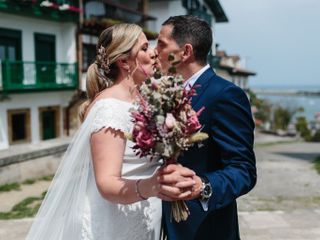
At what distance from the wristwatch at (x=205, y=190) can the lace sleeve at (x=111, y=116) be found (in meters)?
0.53

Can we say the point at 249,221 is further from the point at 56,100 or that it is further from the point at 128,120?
the point at 56,100

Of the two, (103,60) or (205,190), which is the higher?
(103,60)

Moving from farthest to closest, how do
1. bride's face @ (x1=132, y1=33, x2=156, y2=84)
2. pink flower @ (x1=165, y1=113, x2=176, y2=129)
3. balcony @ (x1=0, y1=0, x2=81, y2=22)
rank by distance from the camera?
balcony @ (x1=0, y1=0, x2=81, y2=22) → bride's face @ (x1=132, y1=33, x2=156, y2=84) → pink flower @ (x1=165, y1=113, x2=176, y2=129)

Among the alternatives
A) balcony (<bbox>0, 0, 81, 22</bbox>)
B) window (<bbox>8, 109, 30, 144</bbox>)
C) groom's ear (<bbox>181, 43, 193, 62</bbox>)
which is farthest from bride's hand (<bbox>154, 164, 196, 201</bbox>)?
window (<bbox>8, 109, 30, 144</bbox>)

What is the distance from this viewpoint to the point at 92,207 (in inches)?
107

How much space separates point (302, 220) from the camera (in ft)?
24.0

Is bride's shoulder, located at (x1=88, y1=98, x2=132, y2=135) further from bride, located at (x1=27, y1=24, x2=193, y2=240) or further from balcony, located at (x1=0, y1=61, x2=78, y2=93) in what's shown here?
balcony, located at (x1=0, y1=61, x2=78, y2=93)

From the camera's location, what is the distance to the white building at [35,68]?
1744cm

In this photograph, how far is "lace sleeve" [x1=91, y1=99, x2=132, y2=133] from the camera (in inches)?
91.6

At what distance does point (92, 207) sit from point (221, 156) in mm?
905

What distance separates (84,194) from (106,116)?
0.65 meters

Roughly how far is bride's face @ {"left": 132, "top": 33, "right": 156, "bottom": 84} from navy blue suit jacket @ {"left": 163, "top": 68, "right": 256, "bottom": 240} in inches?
12.3

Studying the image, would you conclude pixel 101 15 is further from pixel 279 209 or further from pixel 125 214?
pixel 125 214

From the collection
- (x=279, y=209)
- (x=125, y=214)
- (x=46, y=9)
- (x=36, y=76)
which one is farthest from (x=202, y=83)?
(x=46, y=9)
